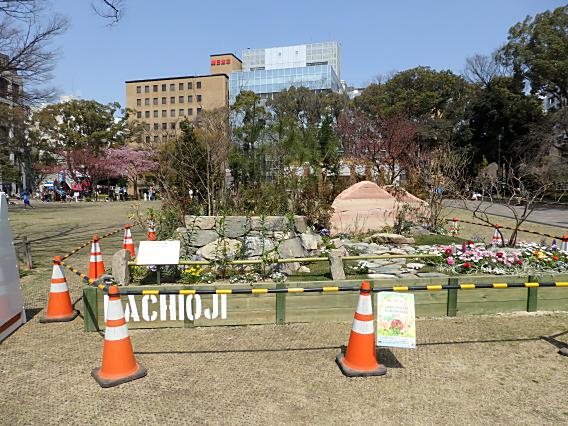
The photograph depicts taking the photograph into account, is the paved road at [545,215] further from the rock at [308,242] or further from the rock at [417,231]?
the rock at [308,242]

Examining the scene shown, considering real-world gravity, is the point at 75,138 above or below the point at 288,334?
above

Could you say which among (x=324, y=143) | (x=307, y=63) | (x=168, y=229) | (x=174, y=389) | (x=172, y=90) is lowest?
(x=174, y=389)

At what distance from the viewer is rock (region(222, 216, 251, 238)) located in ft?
23.7

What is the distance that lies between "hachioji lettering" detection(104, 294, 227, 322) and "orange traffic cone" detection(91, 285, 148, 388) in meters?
1.18

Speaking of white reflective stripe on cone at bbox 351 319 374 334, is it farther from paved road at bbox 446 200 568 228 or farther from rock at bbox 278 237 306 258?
paved road at bbox 446 200 568 228

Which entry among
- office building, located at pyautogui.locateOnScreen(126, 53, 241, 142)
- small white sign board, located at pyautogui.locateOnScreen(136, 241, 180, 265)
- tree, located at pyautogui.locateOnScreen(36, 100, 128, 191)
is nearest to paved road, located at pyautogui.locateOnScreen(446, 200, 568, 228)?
small white sign board, located at pyautogui.locateOnScreen(136, 241, 180, 265)

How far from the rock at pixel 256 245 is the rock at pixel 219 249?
0.19 meters

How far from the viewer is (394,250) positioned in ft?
28.0

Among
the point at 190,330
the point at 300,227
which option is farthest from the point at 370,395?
the point at 300,227

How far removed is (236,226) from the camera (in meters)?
7.27

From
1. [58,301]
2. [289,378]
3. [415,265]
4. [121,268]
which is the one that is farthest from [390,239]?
[58,301]

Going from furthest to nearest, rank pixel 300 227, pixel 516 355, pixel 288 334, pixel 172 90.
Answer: pixel 172 90
pixel 300 227
pixel 288 334
pixel 516 355

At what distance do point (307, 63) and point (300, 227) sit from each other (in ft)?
301

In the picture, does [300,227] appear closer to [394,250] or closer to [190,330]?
[394,250]
